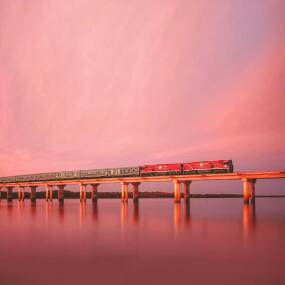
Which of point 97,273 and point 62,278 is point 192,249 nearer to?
point 97,273

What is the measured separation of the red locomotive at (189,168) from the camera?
48.1 metres

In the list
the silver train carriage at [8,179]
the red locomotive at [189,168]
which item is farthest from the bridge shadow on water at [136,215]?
the silver train carriage at [8,179]

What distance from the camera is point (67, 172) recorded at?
79625mm

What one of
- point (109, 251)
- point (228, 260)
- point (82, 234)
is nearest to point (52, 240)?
point (82, 234)

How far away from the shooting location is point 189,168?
5153cm

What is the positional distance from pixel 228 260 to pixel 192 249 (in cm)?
288

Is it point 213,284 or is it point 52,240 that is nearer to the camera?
point 213,284

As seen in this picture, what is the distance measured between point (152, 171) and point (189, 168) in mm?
8316

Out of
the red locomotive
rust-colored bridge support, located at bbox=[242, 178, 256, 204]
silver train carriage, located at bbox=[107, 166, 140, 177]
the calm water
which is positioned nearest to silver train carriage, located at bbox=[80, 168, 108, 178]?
silver train carriage, located at bbox=[107, 166, 140, 177]

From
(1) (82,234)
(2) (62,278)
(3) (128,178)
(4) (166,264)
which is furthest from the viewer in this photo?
(3) (128,178)

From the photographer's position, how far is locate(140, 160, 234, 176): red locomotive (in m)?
48.1

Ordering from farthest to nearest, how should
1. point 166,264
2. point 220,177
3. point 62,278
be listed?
1. point 220,177
2. point 166,264
3. point 62,278

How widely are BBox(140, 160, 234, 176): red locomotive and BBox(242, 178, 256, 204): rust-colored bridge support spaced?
2747 mm

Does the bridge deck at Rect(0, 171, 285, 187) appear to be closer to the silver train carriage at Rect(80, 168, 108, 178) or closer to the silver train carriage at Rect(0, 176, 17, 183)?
the silver train carriage at Rect(80, 168, 108, 178)
